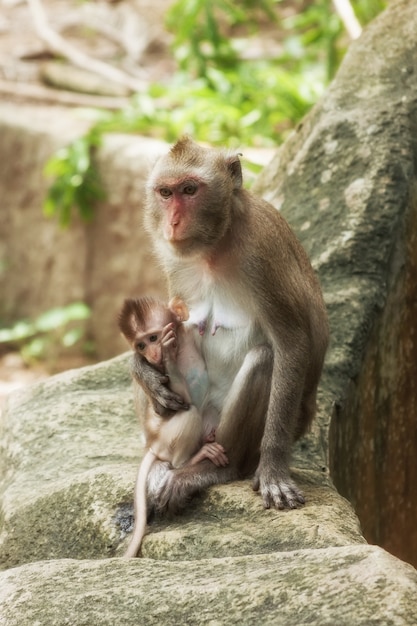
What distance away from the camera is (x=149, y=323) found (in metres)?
4.31

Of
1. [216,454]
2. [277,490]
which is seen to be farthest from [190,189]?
[277,490]

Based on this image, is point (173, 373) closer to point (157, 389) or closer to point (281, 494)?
point (157, 389)

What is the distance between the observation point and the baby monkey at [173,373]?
427cm

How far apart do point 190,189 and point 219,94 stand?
264 inches

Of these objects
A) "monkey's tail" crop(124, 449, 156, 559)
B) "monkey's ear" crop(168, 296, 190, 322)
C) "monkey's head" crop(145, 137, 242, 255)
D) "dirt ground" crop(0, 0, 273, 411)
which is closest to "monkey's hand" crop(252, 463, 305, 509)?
"monkey's tail" crop(124, 449, 156, 559)

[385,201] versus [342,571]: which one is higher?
[385,201]

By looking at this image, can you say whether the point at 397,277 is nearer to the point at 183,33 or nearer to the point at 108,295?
the point at 183,33

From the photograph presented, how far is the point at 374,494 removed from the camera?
17.5ft

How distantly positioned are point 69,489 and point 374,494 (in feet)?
5.98

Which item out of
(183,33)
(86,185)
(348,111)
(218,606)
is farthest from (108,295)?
(218,606)

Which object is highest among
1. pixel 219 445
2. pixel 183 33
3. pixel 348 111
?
pixel 183 33

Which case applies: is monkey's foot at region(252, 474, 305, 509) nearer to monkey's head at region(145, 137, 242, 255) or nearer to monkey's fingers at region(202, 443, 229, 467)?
monkey's fingers at region(202, 443, 229, 467)

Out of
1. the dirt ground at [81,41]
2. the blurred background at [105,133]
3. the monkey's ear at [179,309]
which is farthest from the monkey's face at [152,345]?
the dirt ground at [81,41]

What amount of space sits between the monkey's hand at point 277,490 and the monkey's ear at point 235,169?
1164 mm
